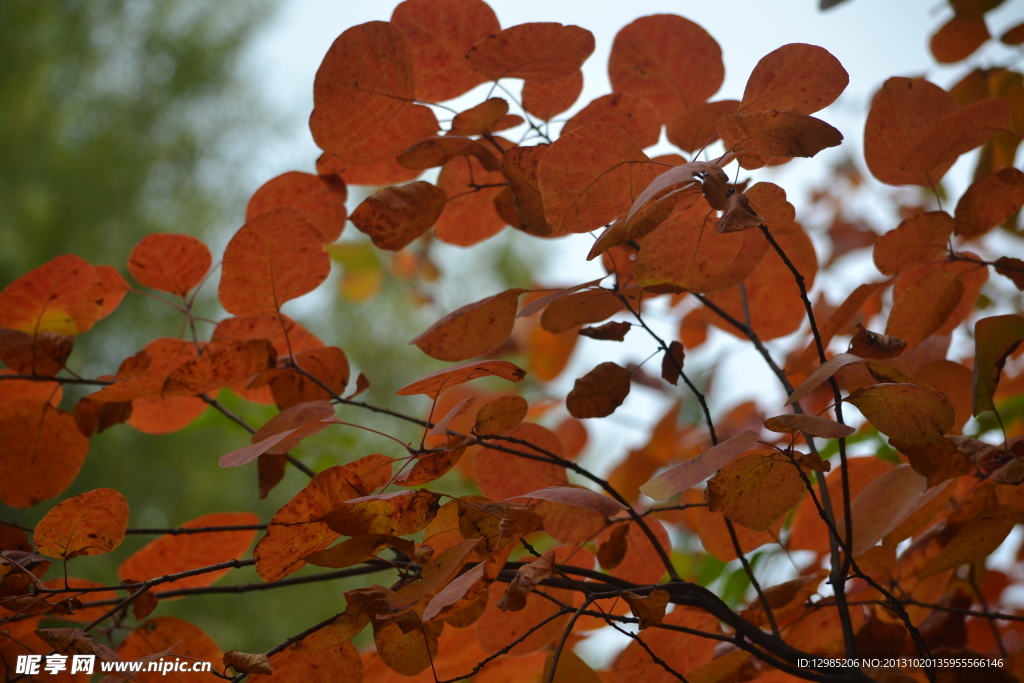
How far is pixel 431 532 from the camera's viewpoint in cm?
22

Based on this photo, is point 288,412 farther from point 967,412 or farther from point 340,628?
point 967,412

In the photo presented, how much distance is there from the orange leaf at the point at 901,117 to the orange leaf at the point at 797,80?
0.31 feet

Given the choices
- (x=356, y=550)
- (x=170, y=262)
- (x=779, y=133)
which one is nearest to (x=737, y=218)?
(x=779, y=133)

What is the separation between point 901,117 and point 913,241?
0.05m

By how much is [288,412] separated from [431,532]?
0.07 metres

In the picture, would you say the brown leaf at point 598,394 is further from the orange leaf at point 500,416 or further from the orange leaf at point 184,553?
the orange leaf at point 184,553

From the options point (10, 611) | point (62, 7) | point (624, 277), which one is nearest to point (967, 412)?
point (624, 277)

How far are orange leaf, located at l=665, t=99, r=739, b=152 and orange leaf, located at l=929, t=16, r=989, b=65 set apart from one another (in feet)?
0.64

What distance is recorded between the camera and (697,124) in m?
0.28

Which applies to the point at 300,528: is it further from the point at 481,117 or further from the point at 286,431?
the point at 481,117

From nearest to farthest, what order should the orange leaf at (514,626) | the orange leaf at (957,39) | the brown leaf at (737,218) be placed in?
1. the brown leaf at (737,218)
2. the orange leaf at (514,626)
3. the orange leaf at (957,39)

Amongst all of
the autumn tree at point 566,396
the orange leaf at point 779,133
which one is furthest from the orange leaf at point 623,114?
the orange leaf at point 779,133

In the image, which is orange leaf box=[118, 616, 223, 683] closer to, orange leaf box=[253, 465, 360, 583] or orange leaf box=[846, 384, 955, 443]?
orange leaf box=[253, 465, 360, 583]

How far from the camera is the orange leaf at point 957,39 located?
14.7 inches
